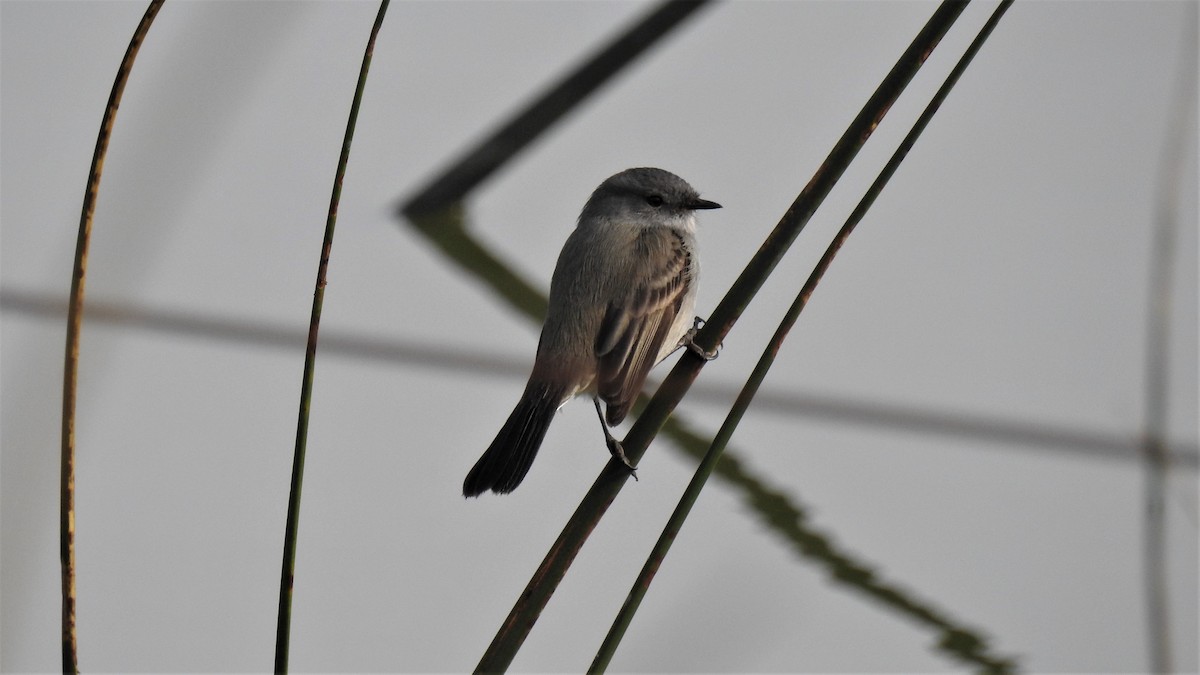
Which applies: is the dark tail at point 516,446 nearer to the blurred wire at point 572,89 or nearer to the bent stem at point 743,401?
the blurred wire at point 572,89

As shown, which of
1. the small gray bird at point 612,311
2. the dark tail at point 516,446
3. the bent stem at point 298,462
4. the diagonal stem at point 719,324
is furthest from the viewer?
the small gray bird at point 612,311

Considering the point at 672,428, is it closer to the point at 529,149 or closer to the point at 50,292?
the point at 529,149

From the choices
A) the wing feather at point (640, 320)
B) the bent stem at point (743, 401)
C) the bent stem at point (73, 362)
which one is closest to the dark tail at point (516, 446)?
the wing feather at point (640, 320)

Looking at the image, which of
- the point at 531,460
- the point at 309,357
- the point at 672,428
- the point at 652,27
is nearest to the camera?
the point at 309,357

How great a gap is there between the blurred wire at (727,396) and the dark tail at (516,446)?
159mm

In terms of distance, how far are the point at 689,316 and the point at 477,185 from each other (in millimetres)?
1092

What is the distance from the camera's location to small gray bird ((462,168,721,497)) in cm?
234

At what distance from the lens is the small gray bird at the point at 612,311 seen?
2.34 meters

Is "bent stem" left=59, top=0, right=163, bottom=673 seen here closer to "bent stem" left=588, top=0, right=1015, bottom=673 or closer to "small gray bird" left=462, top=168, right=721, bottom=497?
"bent stem" left=588, top=0, right=1015, bottom=673

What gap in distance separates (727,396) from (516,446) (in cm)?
79

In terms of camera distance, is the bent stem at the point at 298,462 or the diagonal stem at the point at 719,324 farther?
the diagonal stem at the point at 719,324

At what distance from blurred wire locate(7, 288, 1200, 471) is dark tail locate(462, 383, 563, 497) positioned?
0.52 ft

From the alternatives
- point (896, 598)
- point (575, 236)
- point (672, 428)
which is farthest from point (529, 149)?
point (896, 598)

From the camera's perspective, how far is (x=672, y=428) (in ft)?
10.5
